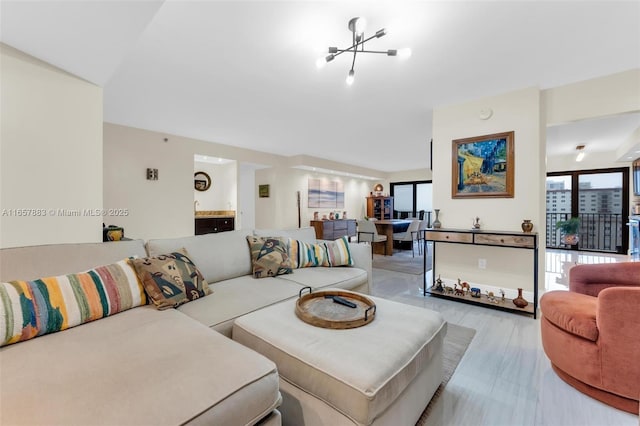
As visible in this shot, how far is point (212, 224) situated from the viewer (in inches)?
235

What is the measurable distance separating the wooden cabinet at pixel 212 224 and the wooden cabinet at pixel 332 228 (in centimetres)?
220

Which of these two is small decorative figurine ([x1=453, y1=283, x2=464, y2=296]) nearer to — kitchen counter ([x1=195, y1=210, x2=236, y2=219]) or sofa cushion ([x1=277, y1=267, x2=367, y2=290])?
sofa cushion ([x1=277, y1=267, x2=367, y2=290])

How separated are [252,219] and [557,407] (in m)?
6.83

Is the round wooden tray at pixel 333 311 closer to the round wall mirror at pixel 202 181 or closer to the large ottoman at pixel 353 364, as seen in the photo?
the large ottoman at pixel 353 364

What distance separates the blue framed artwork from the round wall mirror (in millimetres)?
2636

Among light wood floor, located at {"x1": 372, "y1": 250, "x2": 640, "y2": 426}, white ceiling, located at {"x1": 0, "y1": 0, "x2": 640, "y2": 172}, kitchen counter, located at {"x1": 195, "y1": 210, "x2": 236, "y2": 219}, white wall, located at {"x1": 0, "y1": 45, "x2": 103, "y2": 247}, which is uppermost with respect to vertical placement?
white ceiling, located at {"x1": 0, "y1": 0, "x2": 640, "y2": 172}

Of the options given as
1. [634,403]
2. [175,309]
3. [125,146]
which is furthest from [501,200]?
[125,146]

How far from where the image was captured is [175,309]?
5.25 ft

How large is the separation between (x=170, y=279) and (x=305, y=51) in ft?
6.61

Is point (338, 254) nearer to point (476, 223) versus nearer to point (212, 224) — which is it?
point (476, 223)

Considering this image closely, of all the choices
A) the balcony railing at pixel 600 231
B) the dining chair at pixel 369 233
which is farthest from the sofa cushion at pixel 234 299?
the balcony railing at pixel 600 231

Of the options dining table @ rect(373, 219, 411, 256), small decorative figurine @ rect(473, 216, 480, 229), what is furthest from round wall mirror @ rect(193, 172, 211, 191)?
small decorative figurine @ rect(473, 216, 480, 229)

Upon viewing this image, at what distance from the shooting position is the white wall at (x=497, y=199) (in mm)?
2865

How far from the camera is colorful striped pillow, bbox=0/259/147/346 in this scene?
1136 mm
